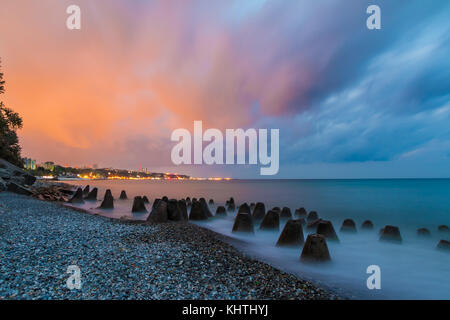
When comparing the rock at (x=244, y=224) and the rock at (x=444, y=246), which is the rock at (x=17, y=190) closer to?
the rock at (x=244, y=224)

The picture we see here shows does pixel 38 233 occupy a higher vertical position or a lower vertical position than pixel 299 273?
higher

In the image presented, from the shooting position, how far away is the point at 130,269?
4.68m

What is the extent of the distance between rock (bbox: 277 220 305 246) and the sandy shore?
3.74 m

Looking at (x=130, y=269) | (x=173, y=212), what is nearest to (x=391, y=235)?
(x=173, y=212)

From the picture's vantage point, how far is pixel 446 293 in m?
6.41

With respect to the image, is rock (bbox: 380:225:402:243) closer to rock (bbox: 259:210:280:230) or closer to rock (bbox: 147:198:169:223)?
rock (bbox: 259:210:280:230)

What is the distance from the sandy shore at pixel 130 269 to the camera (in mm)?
3840

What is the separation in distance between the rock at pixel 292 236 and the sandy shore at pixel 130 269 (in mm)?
3740

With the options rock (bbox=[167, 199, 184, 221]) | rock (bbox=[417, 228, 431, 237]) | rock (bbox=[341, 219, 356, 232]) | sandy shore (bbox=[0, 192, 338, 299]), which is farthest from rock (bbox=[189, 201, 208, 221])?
rock (bbox=[417, 228, 431, 237])

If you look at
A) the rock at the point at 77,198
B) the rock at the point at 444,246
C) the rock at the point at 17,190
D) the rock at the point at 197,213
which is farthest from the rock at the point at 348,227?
the rock at the point at 17,190
